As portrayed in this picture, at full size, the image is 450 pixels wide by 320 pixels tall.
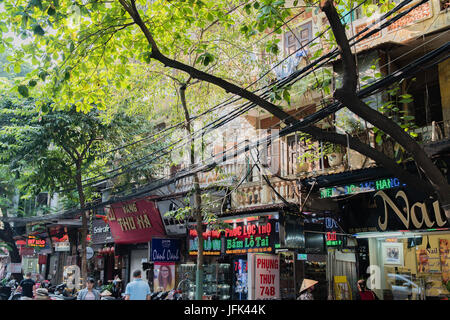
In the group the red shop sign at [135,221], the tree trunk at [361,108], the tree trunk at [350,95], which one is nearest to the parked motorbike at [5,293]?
the red shop sign at [135,221]

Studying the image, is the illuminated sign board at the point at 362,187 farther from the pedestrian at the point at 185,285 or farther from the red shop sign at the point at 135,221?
the red shop sign at the point at 135,221

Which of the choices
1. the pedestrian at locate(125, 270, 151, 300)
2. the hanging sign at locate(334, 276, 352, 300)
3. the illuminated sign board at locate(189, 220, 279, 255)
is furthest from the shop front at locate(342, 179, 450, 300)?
the pedestrian at locate(125, 270, 151, 300)

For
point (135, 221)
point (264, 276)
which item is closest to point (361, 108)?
point (264, 276)

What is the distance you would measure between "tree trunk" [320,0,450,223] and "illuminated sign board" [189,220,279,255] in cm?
589

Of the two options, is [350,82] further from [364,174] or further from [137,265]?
[137,265]

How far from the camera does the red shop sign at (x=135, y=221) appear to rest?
16.4 metres

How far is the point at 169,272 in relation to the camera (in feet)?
51.2

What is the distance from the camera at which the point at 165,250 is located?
51.3 feet

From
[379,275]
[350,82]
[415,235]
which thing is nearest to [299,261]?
[379,275]

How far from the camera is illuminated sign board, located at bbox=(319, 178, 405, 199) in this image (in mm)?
10102

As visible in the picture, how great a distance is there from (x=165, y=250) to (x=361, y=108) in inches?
417

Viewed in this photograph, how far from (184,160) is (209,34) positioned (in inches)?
224

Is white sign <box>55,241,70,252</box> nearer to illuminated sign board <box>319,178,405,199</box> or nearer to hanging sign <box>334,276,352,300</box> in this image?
hanging sign <box>334,276,352,300</box>

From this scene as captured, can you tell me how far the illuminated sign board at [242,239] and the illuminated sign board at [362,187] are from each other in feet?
5.73
